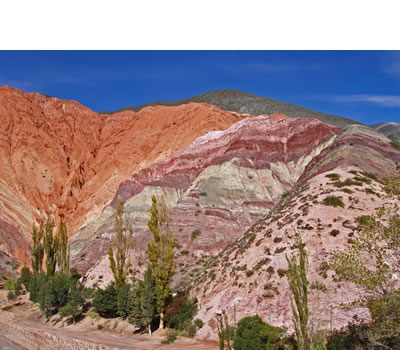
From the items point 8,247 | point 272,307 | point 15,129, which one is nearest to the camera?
point 272,307

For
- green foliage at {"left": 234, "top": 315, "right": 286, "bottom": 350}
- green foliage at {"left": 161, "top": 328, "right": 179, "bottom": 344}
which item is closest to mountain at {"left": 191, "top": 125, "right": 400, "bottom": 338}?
green foliage at {"left": 161, "top": 328, "right": 179, "bottom": 344}

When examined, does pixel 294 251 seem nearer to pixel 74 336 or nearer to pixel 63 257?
pixel 74 336

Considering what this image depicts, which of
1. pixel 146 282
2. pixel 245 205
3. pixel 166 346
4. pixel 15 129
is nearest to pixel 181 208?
pixel 245 205

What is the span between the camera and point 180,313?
2681 centimetres

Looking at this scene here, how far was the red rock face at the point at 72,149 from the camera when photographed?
81.1 metres

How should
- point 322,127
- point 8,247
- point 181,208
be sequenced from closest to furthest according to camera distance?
point 181,208 → point 322,127 → point 8,247

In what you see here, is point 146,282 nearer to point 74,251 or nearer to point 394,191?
point 394,191

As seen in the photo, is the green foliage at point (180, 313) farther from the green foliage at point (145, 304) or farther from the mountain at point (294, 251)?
the green foliage at point (145, 304)

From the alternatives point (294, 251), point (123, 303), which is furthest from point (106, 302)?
point (294, 251)

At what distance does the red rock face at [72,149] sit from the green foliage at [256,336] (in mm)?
62119

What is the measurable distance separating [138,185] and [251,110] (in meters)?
67.0

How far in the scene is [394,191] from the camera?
1416cm

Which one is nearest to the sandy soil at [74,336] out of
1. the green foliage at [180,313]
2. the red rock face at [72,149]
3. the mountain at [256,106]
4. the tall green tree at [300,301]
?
the green foliage at [180,313]

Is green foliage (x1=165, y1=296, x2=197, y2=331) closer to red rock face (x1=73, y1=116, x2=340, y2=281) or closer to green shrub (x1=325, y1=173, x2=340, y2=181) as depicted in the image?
red rock face (x1=73, y1=116, x2=340, y2=281)
